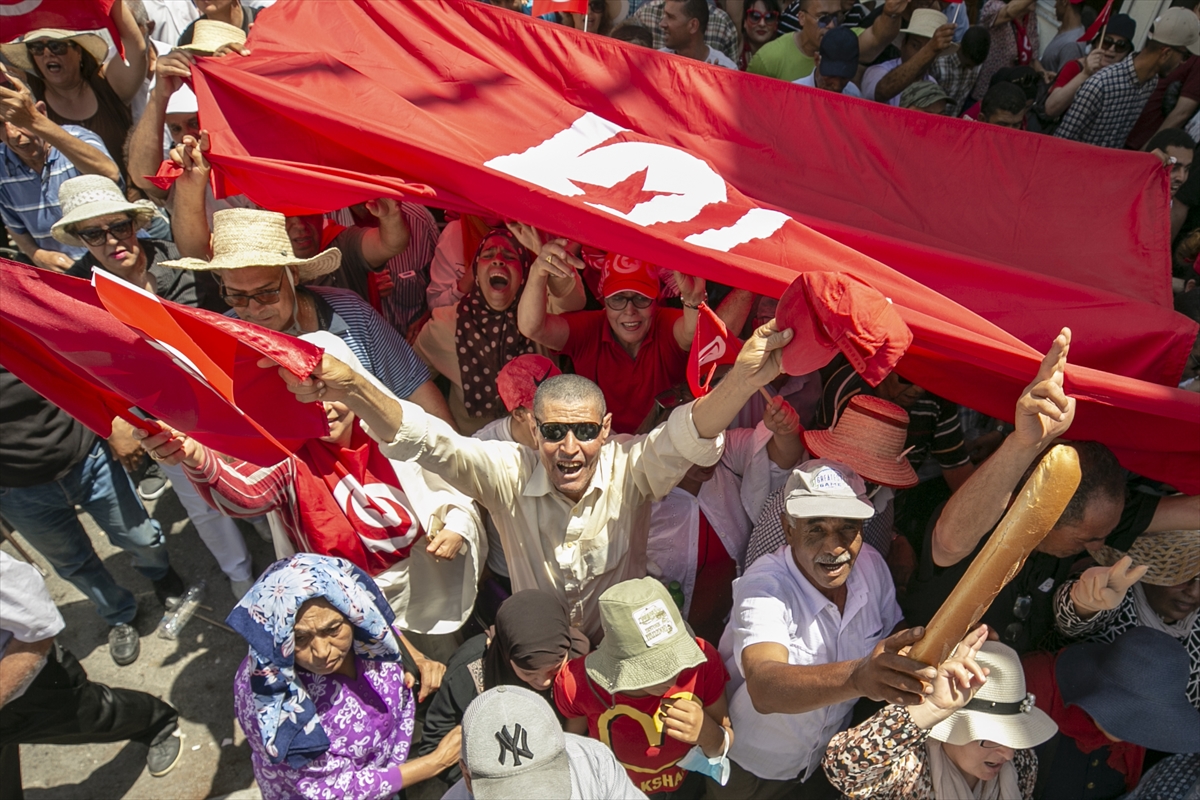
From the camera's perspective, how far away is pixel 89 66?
4594 millimetres

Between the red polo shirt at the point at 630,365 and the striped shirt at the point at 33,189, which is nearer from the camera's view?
the red polo shirt at the point at 630,365

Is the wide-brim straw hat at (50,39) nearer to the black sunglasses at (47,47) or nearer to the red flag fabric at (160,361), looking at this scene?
the black sunglasses at (47,47)

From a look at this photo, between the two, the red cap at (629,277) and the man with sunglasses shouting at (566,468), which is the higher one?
the red cap at (629,277)

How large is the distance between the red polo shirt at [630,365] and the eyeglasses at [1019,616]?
5.02ft

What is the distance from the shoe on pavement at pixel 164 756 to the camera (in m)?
3.57

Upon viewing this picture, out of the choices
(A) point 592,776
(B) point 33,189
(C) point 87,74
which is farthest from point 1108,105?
(B) point 33,189

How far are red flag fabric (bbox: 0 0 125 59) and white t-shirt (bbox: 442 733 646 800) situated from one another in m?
4.32

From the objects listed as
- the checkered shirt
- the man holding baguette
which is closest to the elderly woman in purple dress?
the man holding baguette

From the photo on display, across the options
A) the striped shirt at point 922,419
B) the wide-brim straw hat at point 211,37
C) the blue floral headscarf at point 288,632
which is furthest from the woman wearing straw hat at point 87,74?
the striped shirt at point 922,419

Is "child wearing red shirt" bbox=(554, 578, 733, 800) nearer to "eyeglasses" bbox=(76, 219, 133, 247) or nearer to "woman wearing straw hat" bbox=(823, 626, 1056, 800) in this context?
"woman wearing straw hat" bbox=(823, 626, 1056, 800)

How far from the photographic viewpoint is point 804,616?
9.04 ft

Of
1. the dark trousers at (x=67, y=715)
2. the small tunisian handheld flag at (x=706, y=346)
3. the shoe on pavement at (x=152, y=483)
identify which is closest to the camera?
the small tunisian handheld flag at (x=706, y=346)

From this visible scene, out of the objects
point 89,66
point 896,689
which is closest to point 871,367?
point 896,689

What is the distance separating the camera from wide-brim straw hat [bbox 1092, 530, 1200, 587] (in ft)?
9.14
